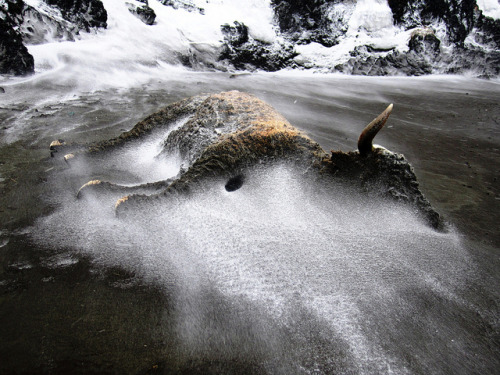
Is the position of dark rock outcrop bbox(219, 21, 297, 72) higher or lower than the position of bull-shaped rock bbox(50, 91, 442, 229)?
lower

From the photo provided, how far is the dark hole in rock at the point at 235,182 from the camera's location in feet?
6.38

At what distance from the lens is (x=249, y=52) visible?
47.0 ft

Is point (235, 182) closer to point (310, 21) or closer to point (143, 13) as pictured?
point (143, 13)

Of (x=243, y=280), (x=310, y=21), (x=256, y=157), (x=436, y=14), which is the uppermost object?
(x=436, y=14)

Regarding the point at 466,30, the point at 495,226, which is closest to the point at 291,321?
the point at 495,226

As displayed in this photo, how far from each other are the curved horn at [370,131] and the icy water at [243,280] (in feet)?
0.87

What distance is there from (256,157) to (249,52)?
13878mm

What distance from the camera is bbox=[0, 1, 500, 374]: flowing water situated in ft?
4.06

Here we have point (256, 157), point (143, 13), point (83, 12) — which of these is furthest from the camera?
point (143, 13)

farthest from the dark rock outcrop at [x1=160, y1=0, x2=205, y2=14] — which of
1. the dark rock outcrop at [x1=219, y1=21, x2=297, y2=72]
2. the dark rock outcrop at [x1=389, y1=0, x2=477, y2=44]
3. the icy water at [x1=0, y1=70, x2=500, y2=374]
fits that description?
the icy water at [x1=0, y1=70, x2=500, y2=374]

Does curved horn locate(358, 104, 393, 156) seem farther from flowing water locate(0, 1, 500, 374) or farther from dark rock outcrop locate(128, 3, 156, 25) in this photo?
dark rock outcrop locate(128, 3, 156, 25)

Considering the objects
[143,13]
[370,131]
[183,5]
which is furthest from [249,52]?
[370,131]

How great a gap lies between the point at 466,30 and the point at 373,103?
45.7ft

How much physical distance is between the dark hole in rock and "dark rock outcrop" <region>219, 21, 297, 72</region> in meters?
12.9
